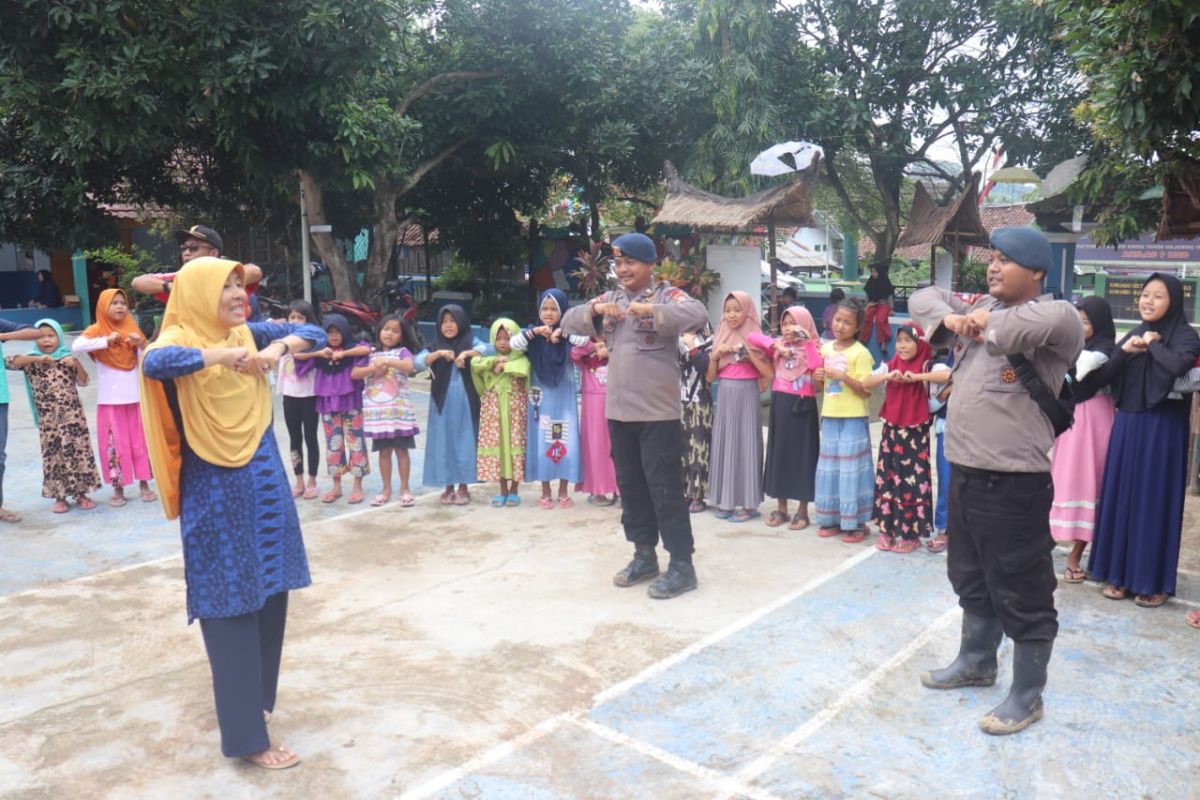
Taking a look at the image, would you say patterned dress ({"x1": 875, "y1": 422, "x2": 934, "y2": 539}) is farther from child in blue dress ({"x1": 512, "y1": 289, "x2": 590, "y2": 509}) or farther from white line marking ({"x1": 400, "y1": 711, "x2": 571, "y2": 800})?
white line marking ({"x1": 400, "y1": 711, "x2": 571, "y2": 800})

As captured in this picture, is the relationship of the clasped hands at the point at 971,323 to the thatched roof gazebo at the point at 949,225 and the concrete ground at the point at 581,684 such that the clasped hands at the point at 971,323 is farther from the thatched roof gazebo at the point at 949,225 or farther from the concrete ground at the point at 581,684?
the thatched roof gazebo at the point at 949,225

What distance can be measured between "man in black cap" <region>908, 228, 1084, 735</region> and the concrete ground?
0.38 metres

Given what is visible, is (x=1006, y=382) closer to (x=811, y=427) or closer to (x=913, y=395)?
Answer: (x=913, y=395)

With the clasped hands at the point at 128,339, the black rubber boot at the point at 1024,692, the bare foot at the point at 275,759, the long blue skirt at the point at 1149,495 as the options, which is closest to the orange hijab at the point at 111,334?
the clasped hands at the point at 128,339

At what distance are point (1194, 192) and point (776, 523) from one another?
313cm

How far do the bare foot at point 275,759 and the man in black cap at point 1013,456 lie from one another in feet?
8.50

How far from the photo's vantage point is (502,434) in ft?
24.1

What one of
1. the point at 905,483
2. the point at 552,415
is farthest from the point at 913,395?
the point at 552,415

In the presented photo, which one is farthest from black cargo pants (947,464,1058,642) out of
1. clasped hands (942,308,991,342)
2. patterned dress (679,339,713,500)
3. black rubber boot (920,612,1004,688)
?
patterned dress (679,339,713,500)

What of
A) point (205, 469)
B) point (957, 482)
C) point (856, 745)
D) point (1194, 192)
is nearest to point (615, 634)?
point (856, 745)

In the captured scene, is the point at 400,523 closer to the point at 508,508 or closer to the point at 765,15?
the point at 508,508

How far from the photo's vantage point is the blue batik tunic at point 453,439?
7426 millimetres

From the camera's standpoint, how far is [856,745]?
3.76 meters

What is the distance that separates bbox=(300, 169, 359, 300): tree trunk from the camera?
13.9 metres
